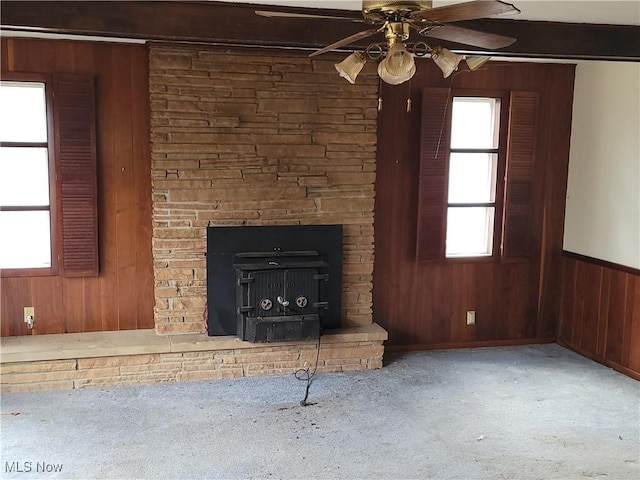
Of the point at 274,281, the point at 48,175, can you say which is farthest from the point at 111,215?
the point at 274,281

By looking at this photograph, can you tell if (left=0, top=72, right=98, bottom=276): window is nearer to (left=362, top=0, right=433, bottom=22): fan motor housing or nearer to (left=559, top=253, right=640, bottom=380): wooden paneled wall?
(left=362, top=0, right=433, bottom=22): fan motor housing

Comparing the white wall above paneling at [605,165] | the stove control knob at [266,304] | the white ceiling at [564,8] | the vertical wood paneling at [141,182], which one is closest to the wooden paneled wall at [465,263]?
the white wall above paneling at [605,165]

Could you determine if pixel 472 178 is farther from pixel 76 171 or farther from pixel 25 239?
pixel 25 239

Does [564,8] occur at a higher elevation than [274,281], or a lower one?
higher

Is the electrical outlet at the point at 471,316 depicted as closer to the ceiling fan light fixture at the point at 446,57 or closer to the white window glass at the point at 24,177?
the ceiling fan light fixture at the point at 446,57

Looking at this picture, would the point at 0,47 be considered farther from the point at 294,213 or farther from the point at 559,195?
the point at 559,195

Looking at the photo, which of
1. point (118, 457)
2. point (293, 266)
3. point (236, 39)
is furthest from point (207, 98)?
point (118, 457)

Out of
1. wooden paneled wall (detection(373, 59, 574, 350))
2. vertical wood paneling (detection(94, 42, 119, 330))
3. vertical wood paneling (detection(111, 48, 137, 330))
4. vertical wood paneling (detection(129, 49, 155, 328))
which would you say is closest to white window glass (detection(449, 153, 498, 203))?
wooden paneled wall (detection(373, 59, 574, 350))

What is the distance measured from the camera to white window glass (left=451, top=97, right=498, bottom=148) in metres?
5.09

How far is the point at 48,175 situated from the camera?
14.4 feet

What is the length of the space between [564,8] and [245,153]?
88.7 inches

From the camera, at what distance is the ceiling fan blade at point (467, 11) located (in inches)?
79.5

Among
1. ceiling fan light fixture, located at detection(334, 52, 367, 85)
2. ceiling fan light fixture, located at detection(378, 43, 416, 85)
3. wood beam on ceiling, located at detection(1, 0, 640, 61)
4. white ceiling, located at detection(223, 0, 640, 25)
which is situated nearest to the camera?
ceiling fan light fixture, located at detection(378, 43, 416, 85)

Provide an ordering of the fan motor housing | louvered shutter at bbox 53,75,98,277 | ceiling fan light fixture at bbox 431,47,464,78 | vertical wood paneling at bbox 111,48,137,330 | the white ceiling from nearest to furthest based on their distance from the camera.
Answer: the fan motor housing → ceiling fan light fixture at bbox 431,47,464,78 → the white ceiling → louvered shutter at bbox 53,75,98,277 → vertical wood paneling at bbox 111,48,137,330
